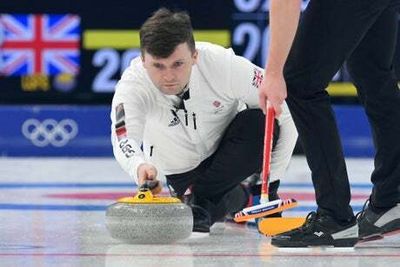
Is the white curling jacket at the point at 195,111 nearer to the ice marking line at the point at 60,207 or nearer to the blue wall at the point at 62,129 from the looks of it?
the ice marking line at the point at 60,207

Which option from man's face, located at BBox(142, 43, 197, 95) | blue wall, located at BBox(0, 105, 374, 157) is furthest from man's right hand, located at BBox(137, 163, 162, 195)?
blue wall, located at BBox(0, 105, 374, 157)

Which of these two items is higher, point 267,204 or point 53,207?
point 267,204

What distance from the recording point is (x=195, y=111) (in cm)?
381

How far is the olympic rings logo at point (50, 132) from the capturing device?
7.98 m

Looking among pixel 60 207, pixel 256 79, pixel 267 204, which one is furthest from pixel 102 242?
pixel 60 207

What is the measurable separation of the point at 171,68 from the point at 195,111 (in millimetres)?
294

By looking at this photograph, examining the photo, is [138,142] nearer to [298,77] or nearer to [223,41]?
[298,77]

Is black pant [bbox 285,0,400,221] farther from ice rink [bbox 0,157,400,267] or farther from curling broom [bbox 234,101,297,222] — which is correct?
ice rink [bbox 0,157,400,267]

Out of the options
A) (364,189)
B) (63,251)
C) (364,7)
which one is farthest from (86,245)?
(364,189)

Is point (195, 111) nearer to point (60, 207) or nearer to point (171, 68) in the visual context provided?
point (171, 68)

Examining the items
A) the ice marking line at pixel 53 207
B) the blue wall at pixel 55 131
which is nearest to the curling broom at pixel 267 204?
the ice marking line at pixel 53 207

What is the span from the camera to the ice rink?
303 centimetres

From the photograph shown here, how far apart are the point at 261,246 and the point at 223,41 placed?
4.69m

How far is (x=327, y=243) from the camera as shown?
10.7 feet
